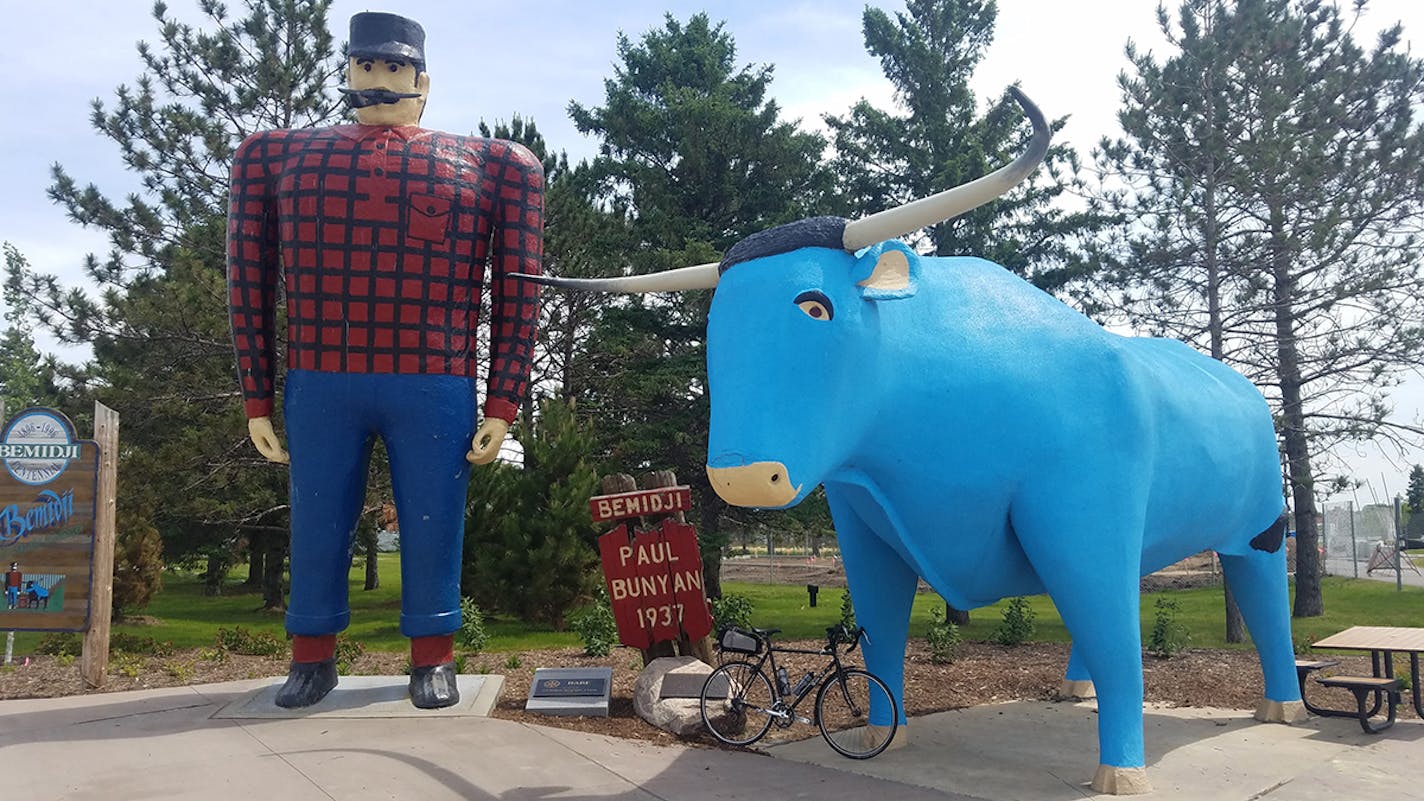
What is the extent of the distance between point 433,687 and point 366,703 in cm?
44

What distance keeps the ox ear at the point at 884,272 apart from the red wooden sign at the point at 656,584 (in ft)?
9.51

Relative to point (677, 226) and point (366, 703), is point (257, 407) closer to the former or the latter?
point (366, 703)

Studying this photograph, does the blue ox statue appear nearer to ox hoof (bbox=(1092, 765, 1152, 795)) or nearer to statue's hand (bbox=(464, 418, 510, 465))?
ox hoof (bbox=(1092, 765, 1152, 795))

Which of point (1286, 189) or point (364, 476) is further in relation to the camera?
point (1286, 189)

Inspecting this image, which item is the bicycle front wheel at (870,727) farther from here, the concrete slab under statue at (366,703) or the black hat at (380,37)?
the black hat at (380,37)

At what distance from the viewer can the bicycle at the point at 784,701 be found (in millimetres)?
5926

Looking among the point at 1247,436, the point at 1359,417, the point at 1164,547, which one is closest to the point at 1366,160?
the point at 1359,417

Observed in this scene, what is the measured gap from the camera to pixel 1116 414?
5.09 metres

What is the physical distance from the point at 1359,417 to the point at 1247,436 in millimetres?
10291

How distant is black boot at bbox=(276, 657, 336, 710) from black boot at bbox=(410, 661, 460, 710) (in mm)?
546

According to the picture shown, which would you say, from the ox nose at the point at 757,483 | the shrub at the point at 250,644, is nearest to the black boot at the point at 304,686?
the shrub at the point at 250,644

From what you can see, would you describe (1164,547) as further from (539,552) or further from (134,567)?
(134,567)

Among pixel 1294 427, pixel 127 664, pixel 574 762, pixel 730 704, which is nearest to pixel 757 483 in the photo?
pixel 574 762

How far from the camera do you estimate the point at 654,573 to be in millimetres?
7004
